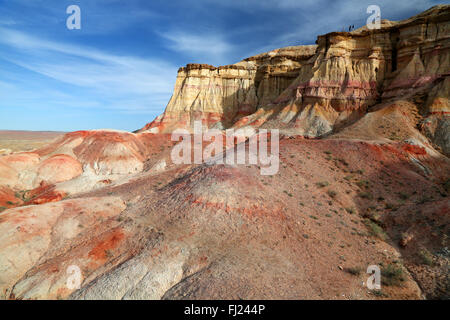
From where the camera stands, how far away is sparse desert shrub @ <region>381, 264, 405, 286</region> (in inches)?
379

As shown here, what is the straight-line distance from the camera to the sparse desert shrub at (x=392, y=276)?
9.62 m

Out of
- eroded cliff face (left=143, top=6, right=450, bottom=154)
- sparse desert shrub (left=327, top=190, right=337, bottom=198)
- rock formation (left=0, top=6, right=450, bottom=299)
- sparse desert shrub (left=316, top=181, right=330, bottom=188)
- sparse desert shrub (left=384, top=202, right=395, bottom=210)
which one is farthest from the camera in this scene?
eroded cliff face (left=143, top=6, right=450, bottom=154)

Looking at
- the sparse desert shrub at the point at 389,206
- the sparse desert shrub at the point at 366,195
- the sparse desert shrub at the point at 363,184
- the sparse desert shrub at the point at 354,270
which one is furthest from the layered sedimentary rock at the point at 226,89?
the sparse desert shrub at the point at 354,270

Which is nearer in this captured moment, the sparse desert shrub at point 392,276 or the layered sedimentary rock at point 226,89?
the sparse desert shrub at point 392,276

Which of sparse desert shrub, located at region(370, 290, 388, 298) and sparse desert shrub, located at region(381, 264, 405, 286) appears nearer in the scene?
sparse desert shrub, located at region(370, 290, 388, 298)

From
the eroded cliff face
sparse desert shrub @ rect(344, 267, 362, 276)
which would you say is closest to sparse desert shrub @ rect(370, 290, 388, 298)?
sparse desert shrub @ rect(344, 267, 362, 276)

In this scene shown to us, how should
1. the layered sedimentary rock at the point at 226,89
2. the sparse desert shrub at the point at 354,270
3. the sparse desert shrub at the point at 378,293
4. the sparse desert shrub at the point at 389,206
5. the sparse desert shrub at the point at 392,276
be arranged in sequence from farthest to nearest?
the layered sedimentary rock at the point at 226,89, the sparse desert shrub at the point at 389,206, the sparse desert shrub at the point at 354,270, the sparse desert shrub at the point at 392,276, the sparse desert shrub at the point at 378,293

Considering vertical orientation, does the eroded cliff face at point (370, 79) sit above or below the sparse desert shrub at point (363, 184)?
above

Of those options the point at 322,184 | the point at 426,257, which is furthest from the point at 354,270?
the point at 322,184

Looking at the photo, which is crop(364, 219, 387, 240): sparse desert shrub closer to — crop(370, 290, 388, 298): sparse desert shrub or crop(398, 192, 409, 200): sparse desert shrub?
crop(398, 192, 409, 200): sparse desert shrub

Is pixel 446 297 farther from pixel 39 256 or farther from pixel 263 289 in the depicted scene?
pixel 39 256

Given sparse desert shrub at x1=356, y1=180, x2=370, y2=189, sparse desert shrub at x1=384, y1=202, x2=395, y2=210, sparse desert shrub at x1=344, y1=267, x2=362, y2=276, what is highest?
sparse desert shrub at x1=356, y1=180, x2=370, y2=189

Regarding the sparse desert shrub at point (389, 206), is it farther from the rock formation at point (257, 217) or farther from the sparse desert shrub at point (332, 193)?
the sparse desert shrub at point (332, 193)

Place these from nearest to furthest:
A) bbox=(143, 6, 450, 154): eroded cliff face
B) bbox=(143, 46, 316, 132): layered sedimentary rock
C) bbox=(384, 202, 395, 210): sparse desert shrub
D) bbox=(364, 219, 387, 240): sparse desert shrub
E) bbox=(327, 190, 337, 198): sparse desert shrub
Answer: bbox=(364, 219, 387, 240): sparse desert shrub < bbox=(384, 202, 395, 210): sparse desert shrub < bbox=(327, 190, 337, 198): sparse desert shrub < bbox=(143, 6, 450, 154): eroded cliff face < bbox=(143, 46, 316, 132): layered sedimentary rock
